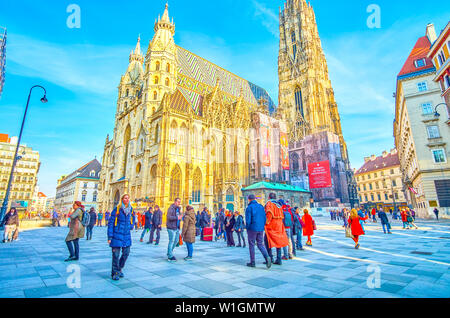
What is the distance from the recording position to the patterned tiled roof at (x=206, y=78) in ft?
119

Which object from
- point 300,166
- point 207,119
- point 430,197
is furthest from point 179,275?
point 300,166

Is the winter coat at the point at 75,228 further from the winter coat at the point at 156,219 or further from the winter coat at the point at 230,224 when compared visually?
the winter coat at the point at 230,224

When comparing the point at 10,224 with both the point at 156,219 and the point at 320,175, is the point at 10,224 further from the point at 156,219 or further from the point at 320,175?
the point at 320,175

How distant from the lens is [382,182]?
5484cm

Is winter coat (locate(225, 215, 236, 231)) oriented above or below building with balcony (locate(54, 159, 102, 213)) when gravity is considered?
below

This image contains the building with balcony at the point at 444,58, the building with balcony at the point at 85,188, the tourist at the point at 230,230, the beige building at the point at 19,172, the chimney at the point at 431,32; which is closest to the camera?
the tourist at the point at 230,230

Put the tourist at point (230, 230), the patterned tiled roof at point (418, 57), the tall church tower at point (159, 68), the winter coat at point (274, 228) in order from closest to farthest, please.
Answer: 1. the winter coat at point (274, 228)
2. the tourist at point (230, 230)
3. the patterned tiled roof at point (418, 57)
4. the tall church tower at point (159, 68)

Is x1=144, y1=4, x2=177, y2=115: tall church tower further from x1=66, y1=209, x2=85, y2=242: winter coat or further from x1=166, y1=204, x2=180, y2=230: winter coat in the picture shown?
x1=166, y1=204, x2=180, y2=230: winter coat

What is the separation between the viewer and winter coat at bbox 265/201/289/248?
5.67m

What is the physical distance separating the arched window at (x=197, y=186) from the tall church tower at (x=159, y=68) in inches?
420

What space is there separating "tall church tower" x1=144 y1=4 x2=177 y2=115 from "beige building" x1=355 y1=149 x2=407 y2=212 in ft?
161

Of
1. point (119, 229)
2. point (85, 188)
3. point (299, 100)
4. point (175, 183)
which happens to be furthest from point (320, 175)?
point (85, 188)

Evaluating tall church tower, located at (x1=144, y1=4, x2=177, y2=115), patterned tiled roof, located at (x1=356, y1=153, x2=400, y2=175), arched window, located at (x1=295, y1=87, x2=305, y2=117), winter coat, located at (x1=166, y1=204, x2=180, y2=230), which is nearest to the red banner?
arched window, located at (x1=295, y1=87, x2=305, y2=117)

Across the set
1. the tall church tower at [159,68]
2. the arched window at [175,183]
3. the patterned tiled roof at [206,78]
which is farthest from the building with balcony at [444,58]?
the tall church tower at [159,68]
